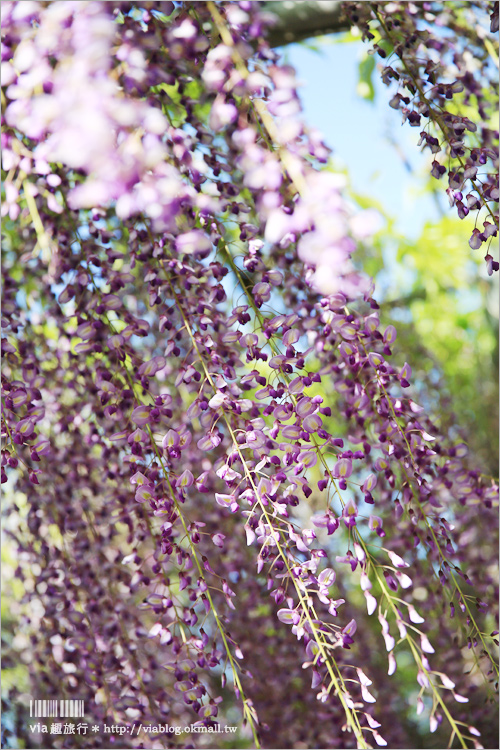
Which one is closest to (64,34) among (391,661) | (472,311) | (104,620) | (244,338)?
(244,338)

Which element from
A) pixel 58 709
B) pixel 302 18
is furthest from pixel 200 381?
pixel 302 18

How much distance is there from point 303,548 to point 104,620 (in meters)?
0.67

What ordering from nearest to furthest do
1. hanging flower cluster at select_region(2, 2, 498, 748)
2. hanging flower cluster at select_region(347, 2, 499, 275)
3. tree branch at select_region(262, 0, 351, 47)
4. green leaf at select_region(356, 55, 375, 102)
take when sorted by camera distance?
1. hanging flower cluster at select_region(2, 2, 498, 748)
2. hanging flower cluster at select_region(347, 2, 499, 275)
3. tree branch at select_region(262, 0, 351, 47)
4. green leaf at select_region(356, 55, 375, 102)

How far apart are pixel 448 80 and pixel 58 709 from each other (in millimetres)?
1615

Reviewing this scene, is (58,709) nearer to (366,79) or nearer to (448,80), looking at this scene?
(448,80)

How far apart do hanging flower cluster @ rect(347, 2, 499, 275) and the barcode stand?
119 centimetres

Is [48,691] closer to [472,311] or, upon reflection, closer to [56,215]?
[56,215]

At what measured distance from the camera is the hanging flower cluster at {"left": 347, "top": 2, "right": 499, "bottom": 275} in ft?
2.95

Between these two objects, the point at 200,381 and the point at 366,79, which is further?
the point at 366,79

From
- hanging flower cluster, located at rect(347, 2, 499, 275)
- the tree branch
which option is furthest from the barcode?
the tree branch

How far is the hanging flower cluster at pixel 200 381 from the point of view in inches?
22.5

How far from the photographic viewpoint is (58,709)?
1312mm

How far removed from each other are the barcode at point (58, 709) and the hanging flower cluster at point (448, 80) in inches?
46.7

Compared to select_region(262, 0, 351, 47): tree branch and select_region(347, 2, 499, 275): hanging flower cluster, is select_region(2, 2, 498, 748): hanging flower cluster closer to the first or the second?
select_region(347, 2, 499, 275): hanging flower cluster
